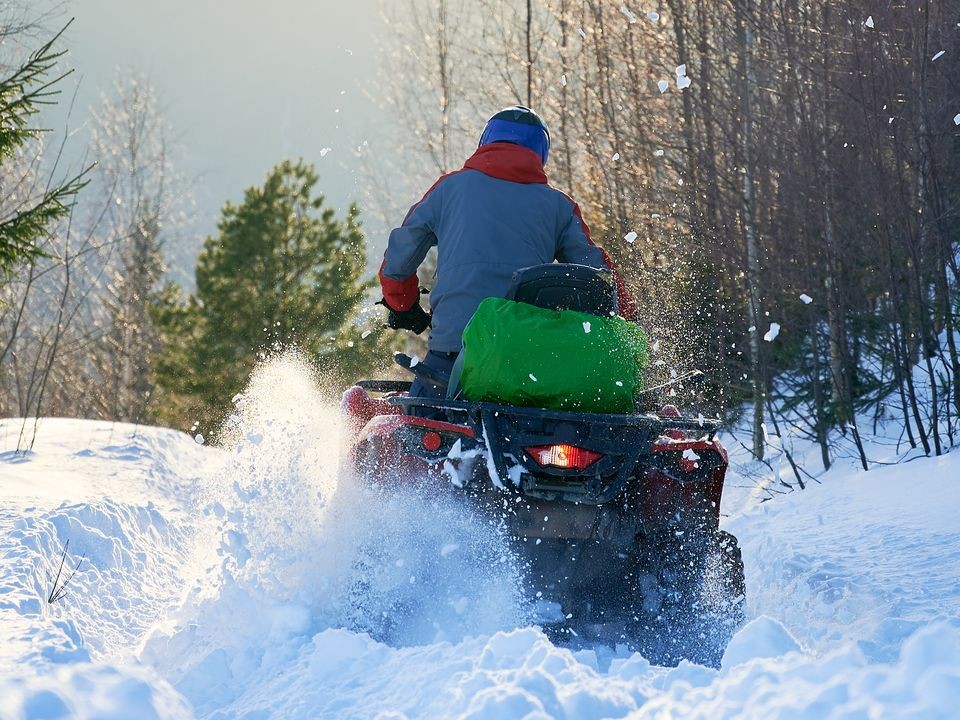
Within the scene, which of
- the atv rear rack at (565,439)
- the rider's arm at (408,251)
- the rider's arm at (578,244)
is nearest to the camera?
the atv rear rack at (565,439)

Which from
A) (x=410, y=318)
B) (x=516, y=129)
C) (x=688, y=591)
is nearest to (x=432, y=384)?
(x=410, y=318)

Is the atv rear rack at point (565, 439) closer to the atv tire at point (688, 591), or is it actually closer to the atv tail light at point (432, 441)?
the atv tail light at point (432, 441)

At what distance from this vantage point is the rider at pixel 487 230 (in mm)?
4809

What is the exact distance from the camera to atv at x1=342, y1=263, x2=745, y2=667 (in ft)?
12.8

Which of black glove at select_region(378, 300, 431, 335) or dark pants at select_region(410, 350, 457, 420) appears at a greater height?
black glove at select_region(378, 300, 431, 335)

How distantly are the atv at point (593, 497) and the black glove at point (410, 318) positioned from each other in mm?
874

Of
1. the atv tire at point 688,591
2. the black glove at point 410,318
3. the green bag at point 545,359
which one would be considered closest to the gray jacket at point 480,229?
the black glove at point 410,318

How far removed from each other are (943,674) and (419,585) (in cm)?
215

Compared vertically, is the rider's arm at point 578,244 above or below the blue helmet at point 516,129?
below

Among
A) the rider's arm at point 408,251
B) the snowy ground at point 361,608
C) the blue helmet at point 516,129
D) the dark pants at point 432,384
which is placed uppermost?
the blue helmet at point 516,129

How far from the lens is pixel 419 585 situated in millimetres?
4262

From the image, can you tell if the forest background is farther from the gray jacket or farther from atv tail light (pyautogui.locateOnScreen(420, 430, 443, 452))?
Result: atv tail light (pyautogui.locateOnScreen(420, 430, 443, 452))

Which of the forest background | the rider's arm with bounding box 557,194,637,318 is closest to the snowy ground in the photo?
the forest background

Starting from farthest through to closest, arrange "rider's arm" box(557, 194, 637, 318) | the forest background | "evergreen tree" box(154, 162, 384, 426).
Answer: "evergreen tree" box(154, 162, 384, 426) < the forest background < "rider's arm" box(557, 194, 637, 318)
